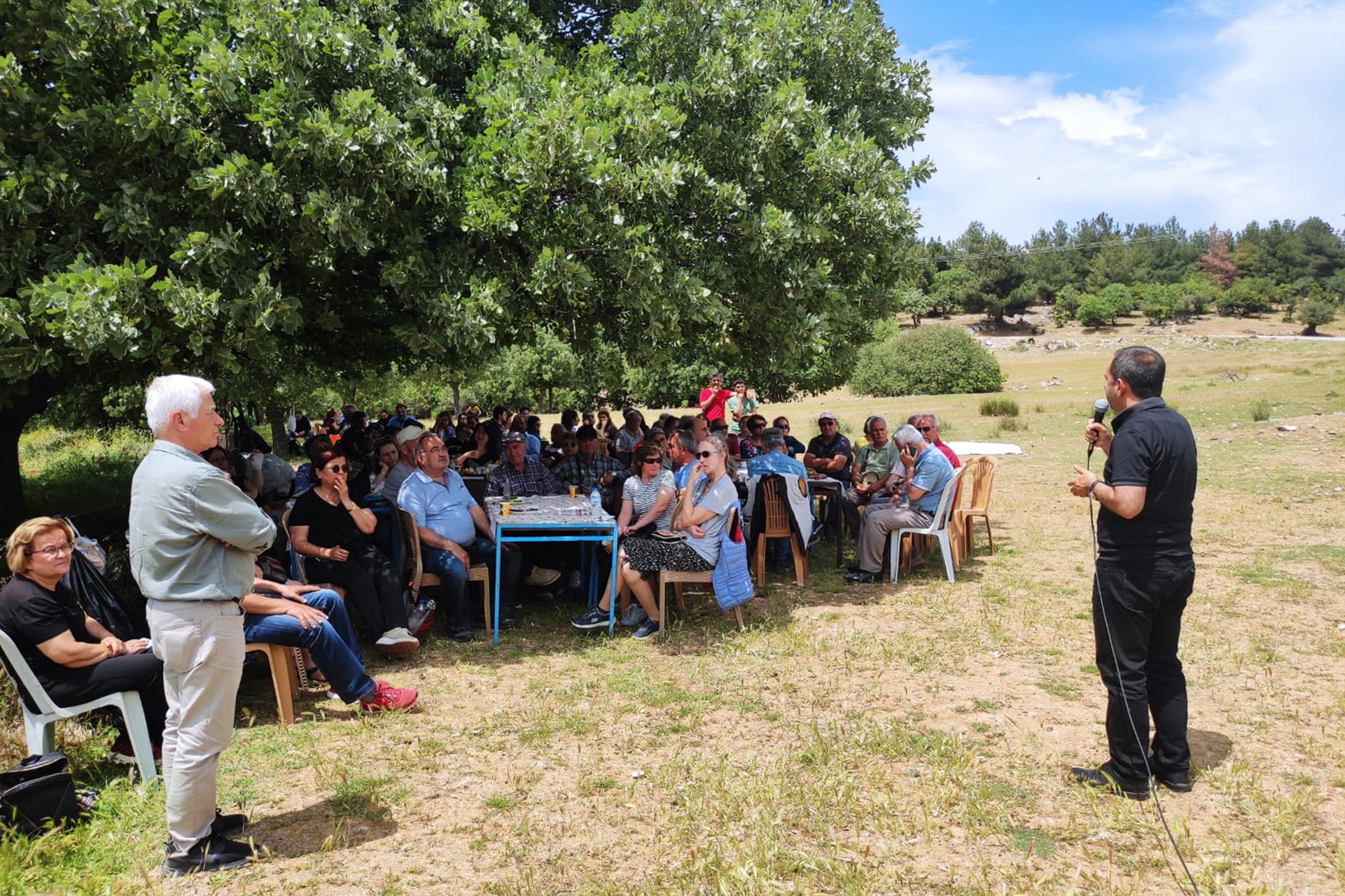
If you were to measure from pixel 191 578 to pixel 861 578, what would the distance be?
6316 millimetres

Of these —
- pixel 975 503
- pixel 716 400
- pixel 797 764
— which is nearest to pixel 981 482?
pixel 975 503

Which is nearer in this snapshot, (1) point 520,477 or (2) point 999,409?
(1) point 520,477

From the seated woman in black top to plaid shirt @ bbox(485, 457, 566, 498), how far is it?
13.7ft

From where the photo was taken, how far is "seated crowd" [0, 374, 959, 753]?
166 inches

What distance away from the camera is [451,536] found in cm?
711

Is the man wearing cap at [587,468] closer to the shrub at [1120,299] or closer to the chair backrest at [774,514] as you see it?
the chair backrest at [774,514]

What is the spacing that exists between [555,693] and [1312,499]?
11.2 m

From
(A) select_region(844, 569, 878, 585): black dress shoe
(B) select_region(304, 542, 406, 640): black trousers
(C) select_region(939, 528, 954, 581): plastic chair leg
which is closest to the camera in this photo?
(B) select_region(304, 542, 406, 640): black trousers

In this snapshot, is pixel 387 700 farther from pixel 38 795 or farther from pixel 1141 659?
pixel 1141 659

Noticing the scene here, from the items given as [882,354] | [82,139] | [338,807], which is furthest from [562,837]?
[882,354]

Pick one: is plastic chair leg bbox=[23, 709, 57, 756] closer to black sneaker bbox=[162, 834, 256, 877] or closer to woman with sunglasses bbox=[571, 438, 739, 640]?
black sneaker bbox=[162, 834, 256, 877]

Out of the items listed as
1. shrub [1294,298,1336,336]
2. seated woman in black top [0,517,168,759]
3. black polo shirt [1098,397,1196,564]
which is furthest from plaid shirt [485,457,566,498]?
shrub [1294,298,1336,336]

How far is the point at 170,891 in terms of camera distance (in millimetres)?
3553

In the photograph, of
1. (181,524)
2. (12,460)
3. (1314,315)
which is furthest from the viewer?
(1314,315)
